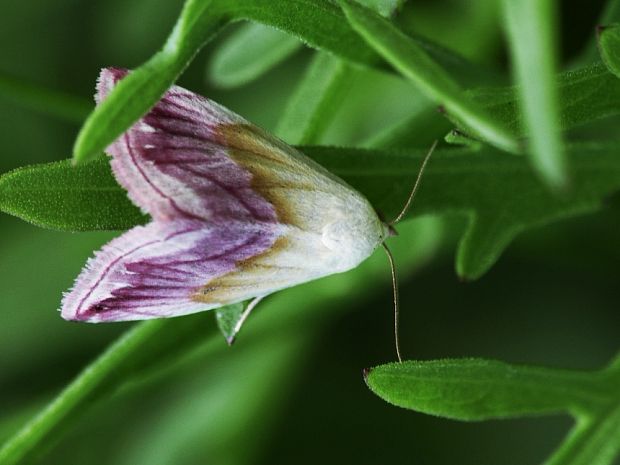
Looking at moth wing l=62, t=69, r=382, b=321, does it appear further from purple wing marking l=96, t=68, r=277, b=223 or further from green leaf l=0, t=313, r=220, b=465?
green leaf l=0, t=313, r=220, b=465

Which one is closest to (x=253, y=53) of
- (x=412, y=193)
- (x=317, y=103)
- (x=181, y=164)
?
(x=317, y=103)

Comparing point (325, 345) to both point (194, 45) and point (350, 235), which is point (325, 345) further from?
point (194, 45)

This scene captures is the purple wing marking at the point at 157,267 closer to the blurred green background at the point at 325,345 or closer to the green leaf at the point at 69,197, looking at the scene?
the green leaf at the point at 69,197

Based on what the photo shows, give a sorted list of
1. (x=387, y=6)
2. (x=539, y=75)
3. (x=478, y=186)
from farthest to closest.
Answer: (x=478, y=186), (x=387, y=6), (x=539, y=75)

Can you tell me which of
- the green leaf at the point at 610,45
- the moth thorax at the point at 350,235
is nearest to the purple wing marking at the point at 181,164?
the moth thorax at the point at 350,235

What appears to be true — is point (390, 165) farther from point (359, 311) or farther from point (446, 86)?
point (359, 311)

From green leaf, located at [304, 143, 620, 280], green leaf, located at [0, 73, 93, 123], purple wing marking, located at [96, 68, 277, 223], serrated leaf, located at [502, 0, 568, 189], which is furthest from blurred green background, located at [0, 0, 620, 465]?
serrated leaf, located at [502, 0, 568, 189]
